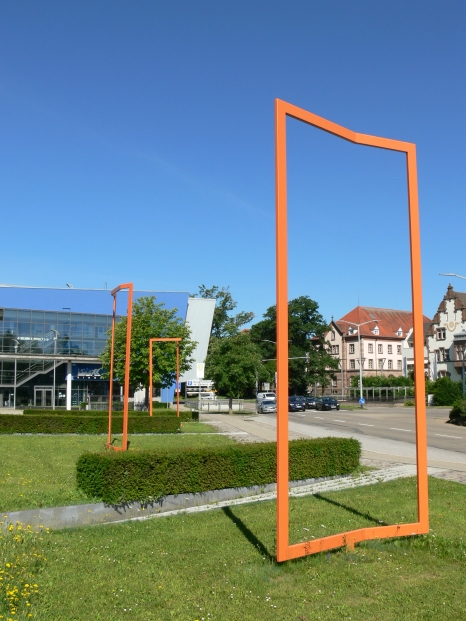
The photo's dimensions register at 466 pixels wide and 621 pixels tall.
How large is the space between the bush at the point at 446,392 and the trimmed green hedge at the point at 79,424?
34849 mm

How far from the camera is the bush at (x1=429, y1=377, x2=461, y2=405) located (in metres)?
55.0

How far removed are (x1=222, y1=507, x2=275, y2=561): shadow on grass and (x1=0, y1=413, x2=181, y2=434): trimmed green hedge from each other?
17.5m

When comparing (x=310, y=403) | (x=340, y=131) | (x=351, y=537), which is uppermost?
(x=340, y=131)

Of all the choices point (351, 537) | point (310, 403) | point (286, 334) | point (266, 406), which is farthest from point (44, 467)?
point (310, 403)

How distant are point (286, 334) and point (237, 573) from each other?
223 cm

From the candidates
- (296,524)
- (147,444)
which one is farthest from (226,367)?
(296,524)

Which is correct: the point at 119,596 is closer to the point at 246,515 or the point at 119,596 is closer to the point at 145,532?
the point at 145,532

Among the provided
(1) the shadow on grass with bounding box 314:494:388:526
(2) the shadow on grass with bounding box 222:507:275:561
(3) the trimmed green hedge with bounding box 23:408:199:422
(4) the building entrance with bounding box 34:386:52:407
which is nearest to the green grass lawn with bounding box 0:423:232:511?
(2) the shadow on grass with bounding box 222:507:275:561

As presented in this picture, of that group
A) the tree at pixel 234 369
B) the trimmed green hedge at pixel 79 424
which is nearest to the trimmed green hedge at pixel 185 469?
the trimmed green hedge at pixel 79 424

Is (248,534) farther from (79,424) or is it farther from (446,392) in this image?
(446,392)

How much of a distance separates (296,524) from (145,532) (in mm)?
1849

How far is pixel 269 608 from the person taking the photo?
196 inches

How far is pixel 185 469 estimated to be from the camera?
10453 mm

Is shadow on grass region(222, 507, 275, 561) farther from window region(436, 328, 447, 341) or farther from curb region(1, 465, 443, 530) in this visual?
window region(436, 328, 447, 341)
